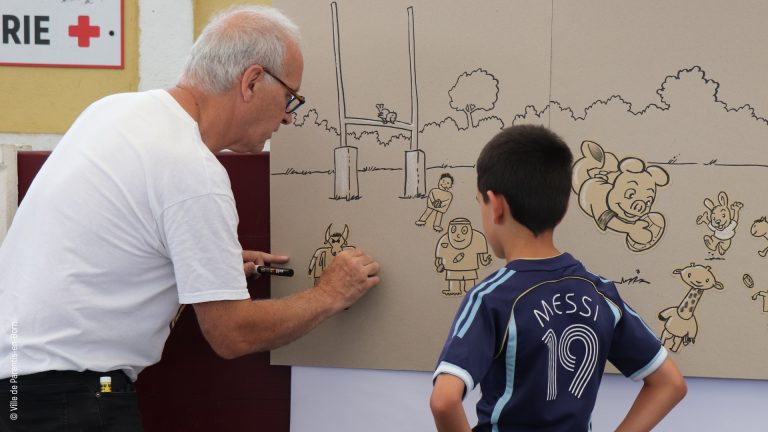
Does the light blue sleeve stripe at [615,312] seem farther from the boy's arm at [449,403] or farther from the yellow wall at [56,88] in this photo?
the yellow wall at [56,88]

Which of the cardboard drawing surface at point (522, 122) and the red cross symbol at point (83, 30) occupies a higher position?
the red cross symbol at point (83, 30)

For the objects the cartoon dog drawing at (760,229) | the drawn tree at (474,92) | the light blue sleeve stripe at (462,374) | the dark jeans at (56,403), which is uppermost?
the drawn tree at (474,92)

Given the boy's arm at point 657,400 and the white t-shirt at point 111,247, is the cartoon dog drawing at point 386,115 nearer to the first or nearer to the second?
the white t-shirt at point 111,247

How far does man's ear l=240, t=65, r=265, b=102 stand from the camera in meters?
1.85

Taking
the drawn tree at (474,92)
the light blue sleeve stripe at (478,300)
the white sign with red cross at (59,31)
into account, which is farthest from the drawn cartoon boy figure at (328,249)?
the white sign with red cross at (59,31)

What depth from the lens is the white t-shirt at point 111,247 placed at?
5.38 ft

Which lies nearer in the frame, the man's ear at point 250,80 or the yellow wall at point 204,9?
the man's ear at point 250,80

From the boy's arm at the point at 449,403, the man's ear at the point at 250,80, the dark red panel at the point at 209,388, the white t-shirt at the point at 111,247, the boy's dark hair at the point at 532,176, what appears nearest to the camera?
the boy's arm at the point at 449,403

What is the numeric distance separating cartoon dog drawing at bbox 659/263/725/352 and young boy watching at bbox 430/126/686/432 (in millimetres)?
446

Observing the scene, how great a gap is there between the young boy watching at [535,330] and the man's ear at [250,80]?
0.60 metres

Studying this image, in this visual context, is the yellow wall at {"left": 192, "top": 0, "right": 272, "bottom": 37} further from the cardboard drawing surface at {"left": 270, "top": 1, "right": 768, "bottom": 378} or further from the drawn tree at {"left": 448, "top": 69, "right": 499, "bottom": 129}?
the drawn tree at {"left": 448, "top": 69, "right": 499, "bottom": 129}

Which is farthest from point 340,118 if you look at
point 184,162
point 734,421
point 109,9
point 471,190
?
point 109,9

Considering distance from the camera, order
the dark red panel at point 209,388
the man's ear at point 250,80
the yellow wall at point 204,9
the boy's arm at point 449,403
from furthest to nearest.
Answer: the yellow wall at point 204,9 < the dark red panel at point 209,388 < the man's ear at point 250,80 < the boy's arm at point 449,403

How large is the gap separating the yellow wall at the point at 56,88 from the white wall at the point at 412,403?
2.09m
